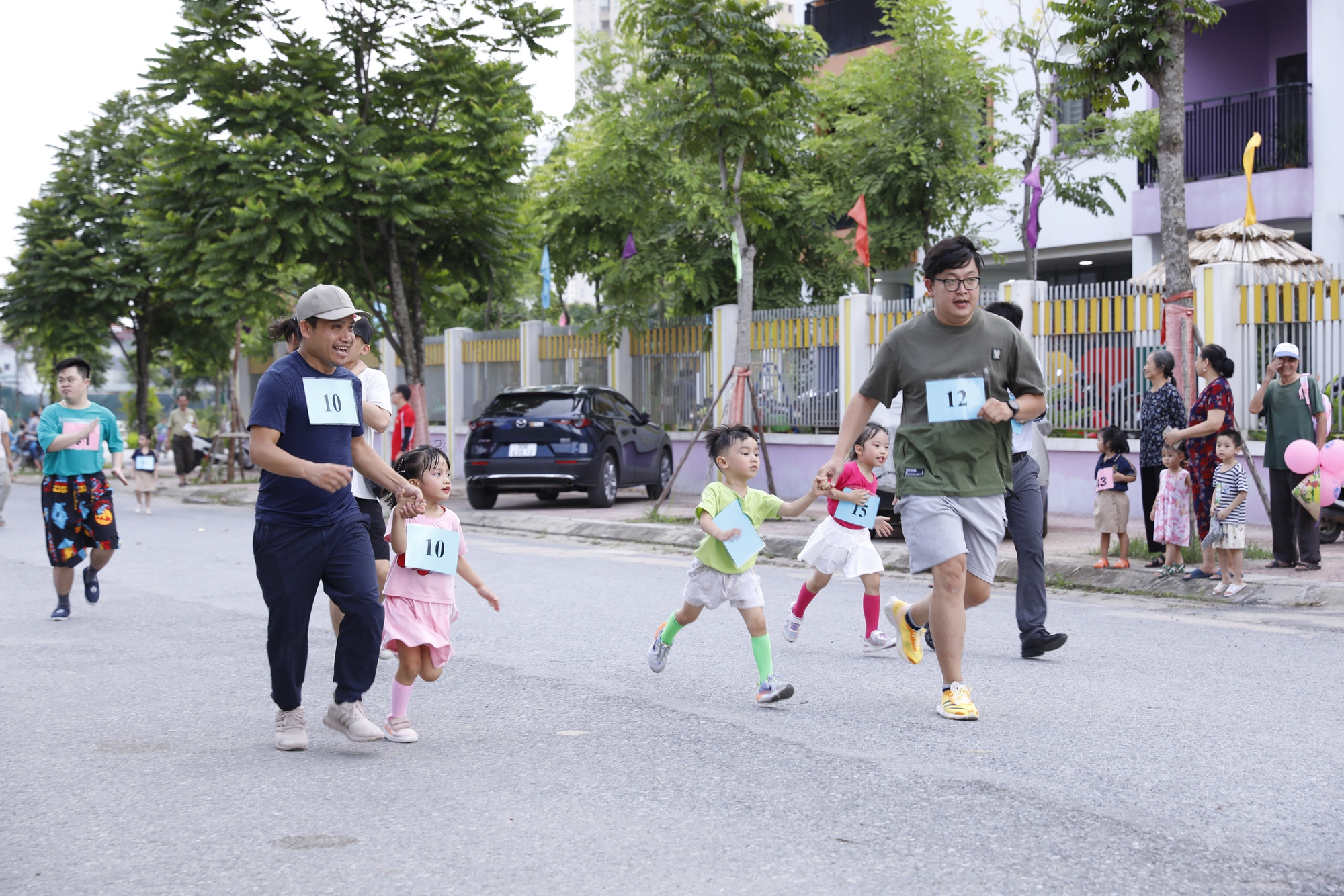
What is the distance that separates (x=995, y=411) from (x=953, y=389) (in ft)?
0.78

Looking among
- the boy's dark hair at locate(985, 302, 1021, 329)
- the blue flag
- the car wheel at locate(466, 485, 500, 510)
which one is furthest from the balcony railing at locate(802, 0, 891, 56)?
the boy's dark hair at locate(985, 302, 1021, 329)

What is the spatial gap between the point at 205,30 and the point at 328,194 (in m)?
2.83

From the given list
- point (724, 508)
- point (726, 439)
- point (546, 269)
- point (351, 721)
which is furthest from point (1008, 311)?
point (546, 269)

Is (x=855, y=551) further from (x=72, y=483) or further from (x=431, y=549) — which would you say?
(x=72, y=483)

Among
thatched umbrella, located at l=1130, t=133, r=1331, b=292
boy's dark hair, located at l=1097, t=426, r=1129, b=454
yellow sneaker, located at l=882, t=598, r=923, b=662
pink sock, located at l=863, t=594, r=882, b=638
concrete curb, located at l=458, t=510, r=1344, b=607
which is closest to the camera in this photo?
yellow sneaker, located at l=882, t=598, r=923, b=662

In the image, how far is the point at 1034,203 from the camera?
2128cm

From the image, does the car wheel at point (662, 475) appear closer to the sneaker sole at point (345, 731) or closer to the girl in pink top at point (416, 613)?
the girl in pink top at point (416, 613)

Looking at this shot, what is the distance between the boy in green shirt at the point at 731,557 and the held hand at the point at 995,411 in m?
0.94

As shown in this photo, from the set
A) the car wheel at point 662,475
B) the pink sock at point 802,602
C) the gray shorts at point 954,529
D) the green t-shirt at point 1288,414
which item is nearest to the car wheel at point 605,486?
the car wheel at point 662,475

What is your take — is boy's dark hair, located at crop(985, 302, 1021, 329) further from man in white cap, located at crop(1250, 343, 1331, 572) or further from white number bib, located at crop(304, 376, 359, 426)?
white number bib, located at crop(304, 376, 359, 426)

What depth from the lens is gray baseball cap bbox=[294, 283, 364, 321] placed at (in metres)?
5.09

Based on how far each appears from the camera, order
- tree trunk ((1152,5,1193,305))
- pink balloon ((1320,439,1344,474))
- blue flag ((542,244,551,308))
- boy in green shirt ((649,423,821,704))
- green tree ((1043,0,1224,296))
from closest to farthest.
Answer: boy in green shirt ((649,423,821,704))
pink balloon ((1320,439,1344,474))
green tree ((1043,0,1224,296))
tree trunk ((1152,5,1193,305))
blue flag ((542,244,551,308))

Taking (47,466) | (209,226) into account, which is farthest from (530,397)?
(47,466)

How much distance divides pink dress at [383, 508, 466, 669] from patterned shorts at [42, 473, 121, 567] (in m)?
4.72
